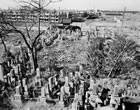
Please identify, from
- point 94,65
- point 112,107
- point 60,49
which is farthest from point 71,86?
point 60,49

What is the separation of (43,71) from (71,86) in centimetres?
353

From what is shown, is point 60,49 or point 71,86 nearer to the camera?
point 71,86

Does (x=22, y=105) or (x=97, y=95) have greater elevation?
(x=97, y=95)

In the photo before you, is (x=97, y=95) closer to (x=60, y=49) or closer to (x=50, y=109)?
(x=50, y=109)

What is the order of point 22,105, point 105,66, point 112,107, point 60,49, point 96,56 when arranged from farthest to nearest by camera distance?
point 60,49
point 96,56
point 105,66
point 22,105
point 112,107

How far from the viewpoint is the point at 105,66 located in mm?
10758

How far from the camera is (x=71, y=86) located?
8008mm

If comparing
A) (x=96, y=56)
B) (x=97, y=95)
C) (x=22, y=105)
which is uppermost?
(x=96, y=56)

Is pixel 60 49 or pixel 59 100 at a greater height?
pixel 60 49

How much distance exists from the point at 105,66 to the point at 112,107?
4.67 m

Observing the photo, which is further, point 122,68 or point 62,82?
point 122,68

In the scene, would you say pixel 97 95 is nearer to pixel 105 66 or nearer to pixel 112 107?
pixel 112 107

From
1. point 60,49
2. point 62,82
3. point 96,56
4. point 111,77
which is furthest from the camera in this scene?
point 60,49

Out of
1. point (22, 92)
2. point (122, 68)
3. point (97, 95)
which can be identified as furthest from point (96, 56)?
point (22, 92)
